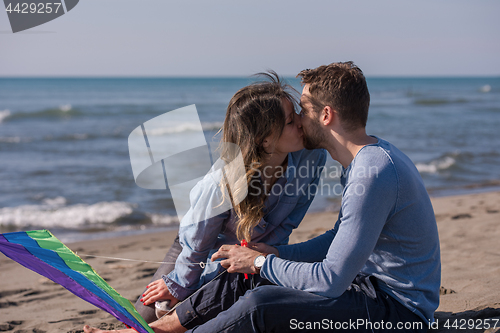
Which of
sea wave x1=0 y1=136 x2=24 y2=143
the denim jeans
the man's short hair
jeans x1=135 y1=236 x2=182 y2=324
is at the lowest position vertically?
sea wave x1=0 y1=136 x2=24 y2=143

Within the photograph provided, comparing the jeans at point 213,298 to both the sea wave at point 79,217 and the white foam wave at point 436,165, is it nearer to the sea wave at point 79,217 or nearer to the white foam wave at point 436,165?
the sea wave at point 79,217

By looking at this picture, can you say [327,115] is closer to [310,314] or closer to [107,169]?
[310,314]

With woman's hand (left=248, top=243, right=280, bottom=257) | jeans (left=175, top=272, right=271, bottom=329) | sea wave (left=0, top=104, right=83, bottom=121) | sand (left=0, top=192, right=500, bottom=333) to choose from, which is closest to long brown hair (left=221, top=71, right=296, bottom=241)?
woman's hand (left=248, top=243, right=280, bottom=257)

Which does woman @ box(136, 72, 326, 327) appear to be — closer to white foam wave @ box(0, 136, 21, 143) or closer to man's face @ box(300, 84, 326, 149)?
man's face @ box(300, 84, 326, 149)

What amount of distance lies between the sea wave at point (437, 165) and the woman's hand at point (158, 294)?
741cm

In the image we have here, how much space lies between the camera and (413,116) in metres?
19.7

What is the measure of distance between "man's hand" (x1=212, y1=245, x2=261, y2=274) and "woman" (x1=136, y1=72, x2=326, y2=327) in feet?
0.87

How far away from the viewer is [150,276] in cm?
386

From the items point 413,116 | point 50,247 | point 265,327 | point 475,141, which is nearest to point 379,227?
point 265,327

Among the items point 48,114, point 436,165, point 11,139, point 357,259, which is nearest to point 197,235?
point 357,259

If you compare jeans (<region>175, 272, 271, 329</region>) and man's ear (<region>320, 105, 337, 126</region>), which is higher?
man's ear (<region>320, 105, 337, 126</region>)

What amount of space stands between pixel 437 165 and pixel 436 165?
0.9 inches

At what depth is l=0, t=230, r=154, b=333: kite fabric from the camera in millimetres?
2104
